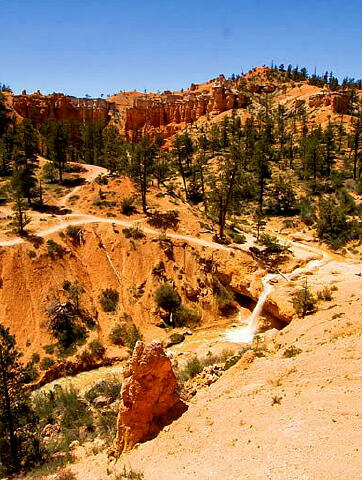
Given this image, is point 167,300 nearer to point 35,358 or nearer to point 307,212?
point 35,358

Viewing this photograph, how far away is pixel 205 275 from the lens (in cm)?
3519

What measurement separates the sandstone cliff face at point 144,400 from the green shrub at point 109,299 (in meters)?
17.1

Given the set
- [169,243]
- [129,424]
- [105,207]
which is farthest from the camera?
[105,207]

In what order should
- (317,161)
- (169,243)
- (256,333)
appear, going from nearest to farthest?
(256,333), (169,243), (317,161)

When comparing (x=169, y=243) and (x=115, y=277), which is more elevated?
(x=169, y=243)

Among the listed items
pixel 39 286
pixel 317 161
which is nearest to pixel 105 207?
pixel 39 286

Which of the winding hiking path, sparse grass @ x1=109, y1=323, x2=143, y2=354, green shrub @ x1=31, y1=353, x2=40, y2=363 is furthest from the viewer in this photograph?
the winding hiking path

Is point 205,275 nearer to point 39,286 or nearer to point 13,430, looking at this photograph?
point 39,286

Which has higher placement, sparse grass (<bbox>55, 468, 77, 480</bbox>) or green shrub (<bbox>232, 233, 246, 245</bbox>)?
green shrub (<bbox>232, 233, 246, 245</bbox>)

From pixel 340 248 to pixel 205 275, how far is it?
16.0 metres

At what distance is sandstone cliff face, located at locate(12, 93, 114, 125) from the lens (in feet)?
299

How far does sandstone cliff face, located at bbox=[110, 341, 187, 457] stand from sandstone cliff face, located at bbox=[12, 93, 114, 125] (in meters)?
86.7

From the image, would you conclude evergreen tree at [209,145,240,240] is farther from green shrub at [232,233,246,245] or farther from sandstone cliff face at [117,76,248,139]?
sandstone cliff face at [117,76,248,139]

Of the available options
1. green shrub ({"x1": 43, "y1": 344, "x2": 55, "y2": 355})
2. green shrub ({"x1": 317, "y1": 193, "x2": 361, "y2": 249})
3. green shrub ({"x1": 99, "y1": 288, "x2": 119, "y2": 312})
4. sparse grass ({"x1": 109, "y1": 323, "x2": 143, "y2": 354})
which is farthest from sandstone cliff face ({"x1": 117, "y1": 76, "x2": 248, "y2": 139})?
green shrub ({"x1": 43, "y1": 344, "x2": 55, "y2": 355})
